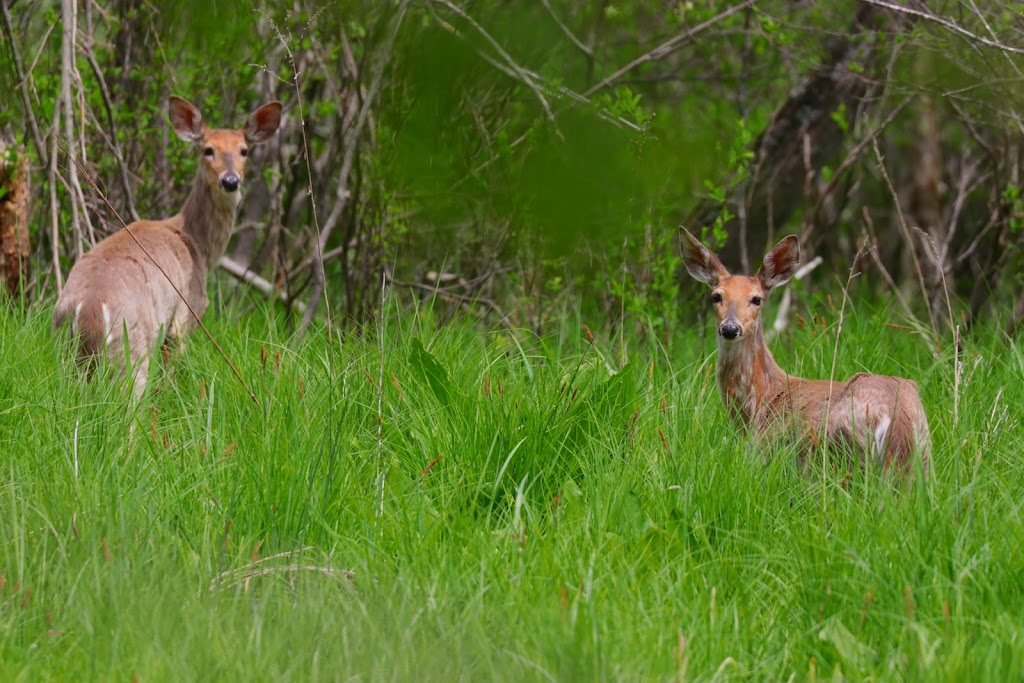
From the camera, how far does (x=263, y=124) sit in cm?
700

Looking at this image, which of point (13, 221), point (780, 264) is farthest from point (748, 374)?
point (13, 221)

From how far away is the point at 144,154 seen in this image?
758 centimetres

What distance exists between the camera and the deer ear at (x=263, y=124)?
6887mm

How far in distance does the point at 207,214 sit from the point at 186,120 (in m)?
0.50

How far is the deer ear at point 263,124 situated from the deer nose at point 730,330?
10.1 ft

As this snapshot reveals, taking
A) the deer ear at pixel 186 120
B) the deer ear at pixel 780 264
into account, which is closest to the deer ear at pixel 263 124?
the deer ear at pixel 186 120

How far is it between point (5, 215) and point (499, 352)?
2576 mm

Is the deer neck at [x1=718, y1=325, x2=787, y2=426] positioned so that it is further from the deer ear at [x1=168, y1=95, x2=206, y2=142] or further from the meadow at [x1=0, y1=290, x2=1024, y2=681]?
the deer ear at [x1=168, y1=95, x2=206, y2=142]

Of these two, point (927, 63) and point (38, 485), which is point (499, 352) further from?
point (927, 63)

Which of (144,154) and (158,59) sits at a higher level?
(158,59)

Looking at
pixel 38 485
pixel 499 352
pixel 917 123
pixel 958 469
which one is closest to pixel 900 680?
pixel 958 469

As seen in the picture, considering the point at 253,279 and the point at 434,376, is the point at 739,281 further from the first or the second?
the point at 253,279

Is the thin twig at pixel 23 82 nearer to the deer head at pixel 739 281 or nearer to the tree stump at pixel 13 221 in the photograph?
the tree stump at pixel 13 221

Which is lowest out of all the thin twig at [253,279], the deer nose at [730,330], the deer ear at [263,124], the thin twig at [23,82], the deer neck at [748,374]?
the thin twig at [253,279]
